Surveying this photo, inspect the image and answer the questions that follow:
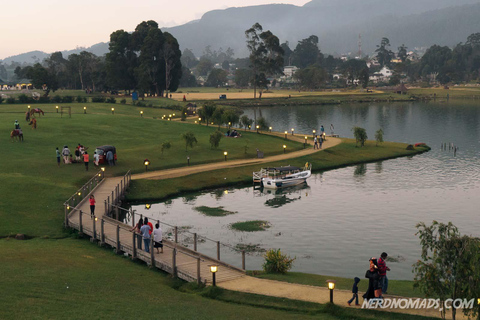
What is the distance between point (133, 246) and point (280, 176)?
37541 millimetres

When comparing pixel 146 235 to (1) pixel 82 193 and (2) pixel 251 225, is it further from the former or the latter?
(1) pixel 82 193

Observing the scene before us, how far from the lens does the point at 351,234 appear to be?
161ft

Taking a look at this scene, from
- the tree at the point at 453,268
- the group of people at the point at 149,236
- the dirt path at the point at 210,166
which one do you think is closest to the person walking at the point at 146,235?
the group of people at the point at 149,236

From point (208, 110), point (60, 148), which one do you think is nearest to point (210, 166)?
point (60, 148)

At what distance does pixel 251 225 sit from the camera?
52.0m

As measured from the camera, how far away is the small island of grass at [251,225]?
50716 millimetres

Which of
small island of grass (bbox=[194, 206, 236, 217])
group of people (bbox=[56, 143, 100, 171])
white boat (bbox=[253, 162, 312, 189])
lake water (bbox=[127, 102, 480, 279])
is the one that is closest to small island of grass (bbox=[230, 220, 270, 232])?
lake water (bbox=[127, 102, 480, 279])

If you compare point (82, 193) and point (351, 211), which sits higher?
point (82, 193)

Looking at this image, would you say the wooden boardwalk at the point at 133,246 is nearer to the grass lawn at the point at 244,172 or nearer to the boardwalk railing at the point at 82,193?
the boardwalk railing at the point at 82,193

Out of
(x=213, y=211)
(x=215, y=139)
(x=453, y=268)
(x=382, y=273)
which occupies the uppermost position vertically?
(x=215, y=139)

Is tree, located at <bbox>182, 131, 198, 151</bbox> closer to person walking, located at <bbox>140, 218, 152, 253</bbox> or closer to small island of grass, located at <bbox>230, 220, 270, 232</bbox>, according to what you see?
small island of grass, located at <bbox>230, 220, 270, 232</bbox>

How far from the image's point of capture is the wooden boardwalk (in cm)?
3202

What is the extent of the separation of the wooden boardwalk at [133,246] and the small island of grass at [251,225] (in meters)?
11.6

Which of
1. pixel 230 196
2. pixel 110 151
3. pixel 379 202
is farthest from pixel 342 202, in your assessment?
pixel 110 151
